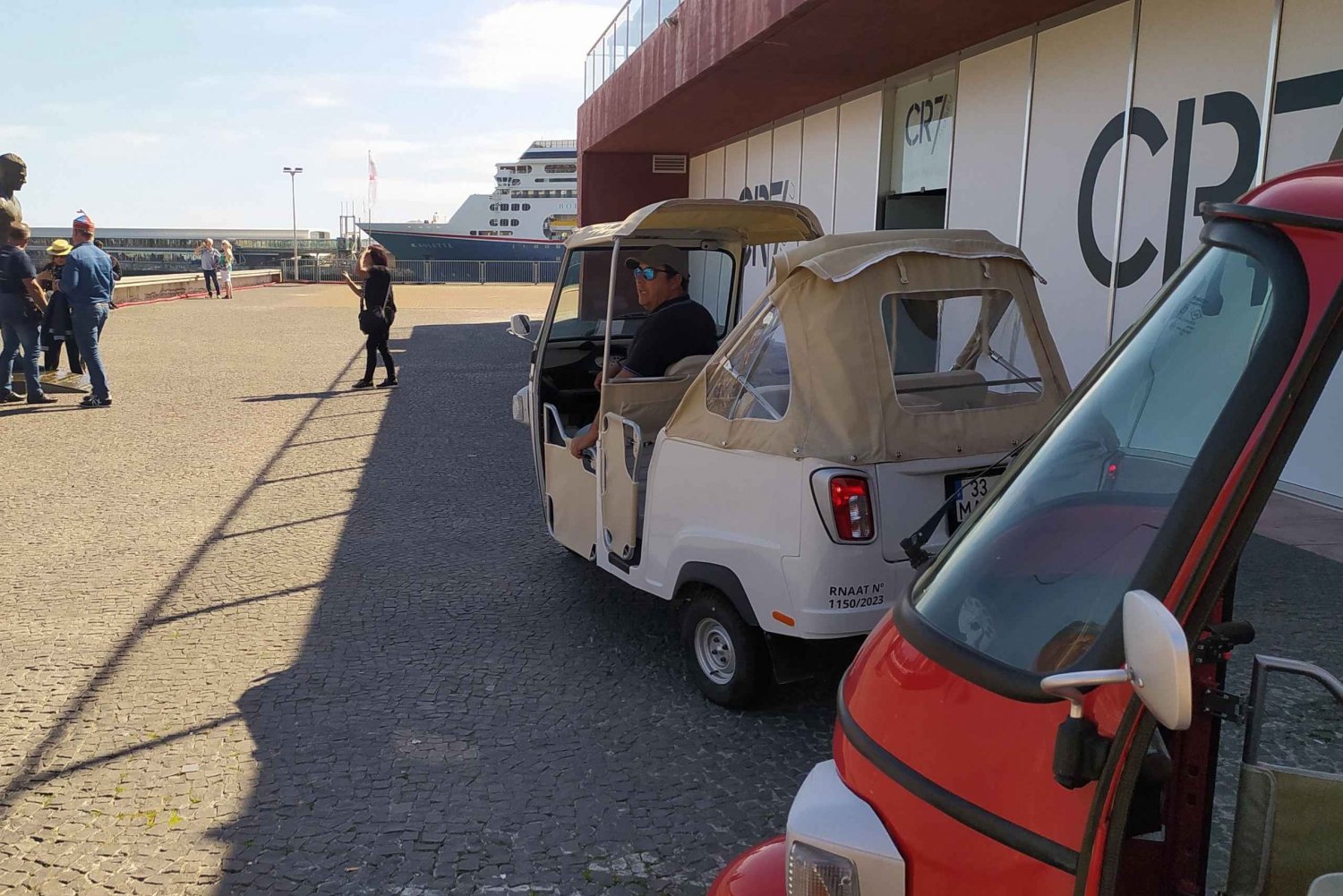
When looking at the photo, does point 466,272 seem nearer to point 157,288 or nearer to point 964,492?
point 157,288

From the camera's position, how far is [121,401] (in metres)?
12.3

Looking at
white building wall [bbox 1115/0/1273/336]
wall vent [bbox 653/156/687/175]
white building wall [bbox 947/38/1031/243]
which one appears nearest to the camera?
white building wall [bbox 1115/0/1273/336]

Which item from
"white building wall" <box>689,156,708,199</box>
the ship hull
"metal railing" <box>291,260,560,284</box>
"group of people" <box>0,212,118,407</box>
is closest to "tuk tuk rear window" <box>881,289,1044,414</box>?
"group of people" <box>0,212,118,407</box>

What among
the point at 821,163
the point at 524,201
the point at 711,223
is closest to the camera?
the point at 711,223

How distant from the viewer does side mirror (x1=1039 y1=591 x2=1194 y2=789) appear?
121 centimetres

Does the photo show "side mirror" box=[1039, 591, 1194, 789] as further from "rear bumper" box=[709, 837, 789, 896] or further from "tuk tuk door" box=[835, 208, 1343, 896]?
"rear bumper" box=[709, 837, 789, 896]

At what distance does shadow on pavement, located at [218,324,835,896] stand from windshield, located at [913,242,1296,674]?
173cm

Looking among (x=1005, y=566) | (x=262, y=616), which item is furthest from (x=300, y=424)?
(x=1005, y=566)

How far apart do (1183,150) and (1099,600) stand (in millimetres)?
7930

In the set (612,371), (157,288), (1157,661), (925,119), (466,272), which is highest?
(925,119)

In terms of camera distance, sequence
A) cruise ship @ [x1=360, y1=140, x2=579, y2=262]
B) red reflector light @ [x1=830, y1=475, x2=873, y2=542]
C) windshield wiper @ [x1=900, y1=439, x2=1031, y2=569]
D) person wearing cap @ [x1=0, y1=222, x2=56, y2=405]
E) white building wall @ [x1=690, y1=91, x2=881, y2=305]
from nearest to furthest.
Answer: windshield wiper @ [x1=900, y1=439, x2=1031, y2=569] < red reflector light @ [x1=830, y1=475, x2=873, y2=542] < person wearing cap @ [x1=0, y1=222, x2=56, y2=405] < white building wall @ [x1=690, y1=91, x2=881, y2=305] < cruise ship @ [x1=360, y1=140, x2=579, y2=262]

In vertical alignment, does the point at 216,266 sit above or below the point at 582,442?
above

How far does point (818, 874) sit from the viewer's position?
168cm

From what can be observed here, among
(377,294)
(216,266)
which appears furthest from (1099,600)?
(216,266)
